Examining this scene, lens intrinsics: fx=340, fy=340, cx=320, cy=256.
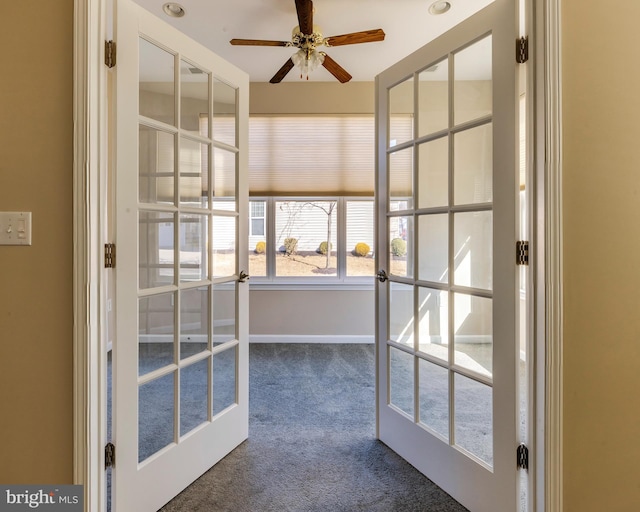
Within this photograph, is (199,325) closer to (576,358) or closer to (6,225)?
(6,225)

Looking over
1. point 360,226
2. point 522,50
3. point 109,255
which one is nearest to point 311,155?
point 360,226

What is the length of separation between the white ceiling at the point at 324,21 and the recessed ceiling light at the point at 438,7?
0.03 m

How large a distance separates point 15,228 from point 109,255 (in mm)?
295

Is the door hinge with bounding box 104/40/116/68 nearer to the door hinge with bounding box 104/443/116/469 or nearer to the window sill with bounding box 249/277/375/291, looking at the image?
the door hinge with bounding box 104/443/116/469

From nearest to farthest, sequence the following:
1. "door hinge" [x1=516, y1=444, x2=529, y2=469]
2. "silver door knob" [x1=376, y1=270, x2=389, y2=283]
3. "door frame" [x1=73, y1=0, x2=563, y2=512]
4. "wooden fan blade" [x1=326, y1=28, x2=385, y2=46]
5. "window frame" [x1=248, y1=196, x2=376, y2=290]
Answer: "door frame" [x1=73, y1=0, x2=563, y2=512] → "door hinge" [x1=516, y1=444, x2=529, y2=469] → "silver door knob" [x1=376, y1=270, x2=389, y2=283] → "wooden fan blade" [x1=326, y1=28, x2=385, y2=46] → "window frame" [x1=248, y1=196, x2=376, y2=290]

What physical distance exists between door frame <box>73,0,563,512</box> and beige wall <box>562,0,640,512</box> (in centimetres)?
4

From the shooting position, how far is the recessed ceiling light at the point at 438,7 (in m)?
2.34

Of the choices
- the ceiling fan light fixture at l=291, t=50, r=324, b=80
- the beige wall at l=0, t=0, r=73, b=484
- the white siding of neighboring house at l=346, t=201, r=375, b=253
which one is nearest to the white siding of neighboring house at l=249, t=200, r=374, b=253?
the white siding of neighboring house at l=346, t=201, r=375, b=253

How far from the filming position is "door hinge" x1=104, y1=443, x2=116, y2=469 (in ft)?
4.17

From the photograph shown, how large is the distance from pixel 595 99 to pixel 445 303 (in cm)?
92

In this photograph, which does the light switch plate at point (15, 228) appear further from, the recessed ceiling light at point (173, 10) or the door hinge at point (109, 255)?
the recessed ceiling light at point (173, 10)

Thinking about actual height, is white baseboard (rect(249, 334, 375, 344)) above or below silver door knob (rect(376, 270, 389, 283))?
below

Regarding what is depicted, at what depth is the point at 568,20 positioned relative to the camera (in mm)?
1149

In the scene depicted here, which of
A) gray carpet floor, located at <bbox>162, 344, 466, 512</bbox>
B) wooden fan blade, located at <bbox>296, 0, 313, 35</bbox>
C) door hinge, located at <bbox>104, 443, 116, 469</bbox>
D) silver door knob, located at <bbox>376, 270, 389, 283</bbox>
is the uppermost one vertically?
wooden fan blade, located at <bbox>296, 0, 313, 35</bbox>
